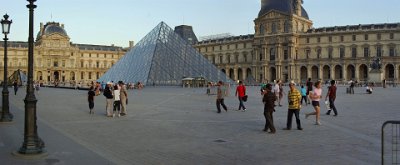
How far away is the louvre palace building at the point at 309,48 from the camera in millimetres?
71500

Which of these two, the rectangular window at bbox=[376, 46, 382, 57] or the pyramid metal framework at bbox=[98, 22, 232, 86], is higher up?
the rectangular window at bbox=[376, 46, 382, 57]

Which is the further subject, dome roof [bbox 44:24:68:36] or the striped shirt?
dome roof [bbox 44:24:68:36]

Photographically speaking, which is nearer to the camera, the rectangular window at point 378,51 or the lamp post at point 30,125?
the lamp post at point 30,125

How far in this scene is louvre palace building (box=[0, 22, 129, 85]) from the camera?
100 metres

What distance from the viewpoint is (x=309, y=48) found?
7838 centimetres

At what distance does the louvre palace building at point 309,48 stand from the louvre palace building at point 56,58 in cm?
4603

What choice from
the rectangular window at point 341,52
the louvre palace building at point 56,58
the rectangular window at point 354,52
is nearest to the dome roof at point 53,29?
the louvre palace building at point 56,58

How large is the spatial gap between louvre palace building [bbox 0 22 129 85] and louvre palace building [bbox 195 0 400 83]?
46.0 m

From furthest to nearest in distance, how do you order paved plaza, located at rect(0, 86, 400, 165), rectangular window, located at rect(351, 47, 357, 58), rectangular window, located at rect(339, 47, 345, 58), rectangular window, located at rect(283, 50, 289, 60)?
rectangular window, located at rect(283, 50, 289, 60) < rectangular window, located at rect(339, 47, 345, 58) < rectangular window, located at rect(351, 47, 357, 58) < paved plaza, located at rect(0, 86, 400, 165)

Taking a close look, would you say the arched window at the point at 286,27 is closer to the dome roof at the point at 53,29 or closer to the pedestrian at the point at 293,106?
the dome roof at the point at 53,29

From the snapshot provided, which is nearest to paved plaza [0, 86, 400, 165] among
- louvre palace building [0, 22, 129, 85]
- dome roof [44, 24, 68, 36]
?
louvre palace building [0, 22, 129, 85]

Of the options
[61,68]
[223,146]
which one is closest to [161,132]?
[223,146]

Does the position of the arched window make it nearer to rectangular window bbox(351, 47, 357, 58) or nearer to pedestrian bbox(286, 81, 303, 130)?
rectangular window bbox(351, 47, 357, 58)

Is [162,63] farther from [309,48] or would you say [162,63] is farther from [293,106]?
[309,48]
